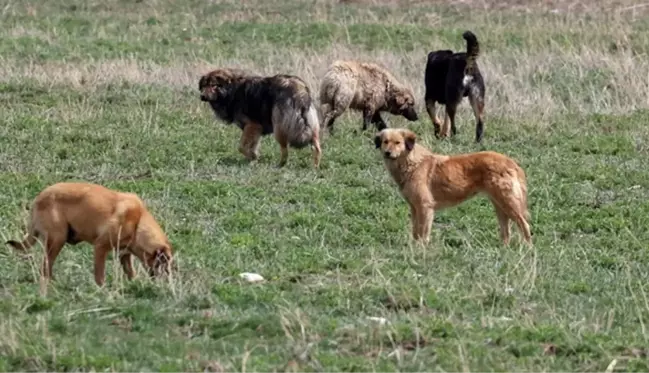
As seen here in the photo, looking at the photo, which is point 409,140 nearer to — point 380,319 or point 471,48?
point 380,319

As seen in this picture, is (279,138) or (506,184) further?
(279,138)

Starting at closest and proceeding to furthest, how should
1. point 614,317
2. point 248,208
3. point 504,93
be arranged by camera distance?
point 614,317, point 248,208, point 504,93

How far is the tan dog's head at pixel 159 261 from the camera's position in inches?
340

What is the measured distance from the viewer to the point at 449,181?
10844 mm

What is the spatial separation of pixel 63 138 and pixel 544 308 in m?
8.10

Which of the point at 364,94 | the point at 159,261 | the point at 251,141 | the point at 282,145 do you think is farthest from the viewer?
the point at 364,94

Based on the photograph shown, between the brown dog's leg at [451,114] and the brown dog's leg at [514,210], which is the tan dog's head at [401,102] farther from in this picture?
the brown dog's leg at [514,210]

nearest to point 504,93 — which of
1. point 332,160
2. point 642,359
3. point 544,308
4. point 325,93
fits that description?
point 325,93

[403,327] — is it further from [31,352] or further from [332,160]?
[332,160]

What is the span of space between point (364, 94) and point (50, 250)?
9249mm

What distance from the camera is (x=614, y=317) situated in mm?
8047

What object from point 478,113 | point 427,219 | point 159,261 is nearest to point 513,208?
point 427,219

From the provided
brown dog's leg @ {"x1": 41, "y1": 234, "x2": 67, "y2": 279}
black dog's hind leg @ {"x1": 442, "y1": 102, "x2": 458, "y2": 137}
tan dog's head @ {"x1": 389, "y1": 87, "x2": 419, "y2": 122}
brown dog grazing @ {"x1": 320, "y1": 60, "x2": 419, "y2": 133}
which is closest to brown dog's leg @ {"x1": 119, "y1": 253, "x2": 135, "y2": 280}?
brown dog's leg @ {"x1": 41, "y1": 234, "x2": 67, "y2": 279}

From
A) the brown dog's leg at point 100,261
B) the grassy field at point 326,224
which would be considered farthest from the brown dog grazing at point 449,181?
the brown dog's leg at point 100,261
